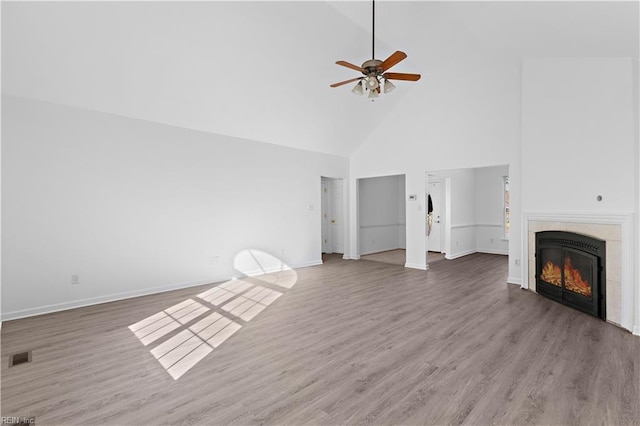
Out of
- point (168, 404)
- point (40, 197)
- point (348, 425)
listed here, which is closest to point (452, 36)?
point (348, 425)

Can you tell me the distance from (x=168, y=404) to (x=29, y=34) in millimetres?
4103

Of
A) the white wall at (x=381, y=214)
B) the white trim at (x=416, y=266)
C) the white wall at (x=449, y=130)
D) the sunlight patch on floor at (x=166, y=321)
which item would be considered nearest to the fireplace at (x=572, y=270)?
the white wall at (x=449, y=130)

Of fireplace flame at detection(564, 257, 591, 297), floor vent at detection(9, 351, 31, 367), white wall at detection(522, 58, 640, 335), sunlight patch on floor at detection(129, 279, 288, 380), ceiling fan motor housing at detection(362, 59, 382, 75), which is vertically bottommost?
floor vent at detection(9, 351, 31, 367)

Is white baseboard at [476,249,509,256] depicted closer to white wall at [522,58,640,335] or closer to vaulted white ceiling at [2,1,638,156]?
white wall at [522,58,640,335]

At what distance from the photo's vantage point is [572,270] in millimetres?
4344

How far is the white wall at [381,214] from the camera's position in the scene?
365 inches

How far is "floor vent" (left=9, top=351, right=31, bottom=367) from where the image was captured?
283 centimetres

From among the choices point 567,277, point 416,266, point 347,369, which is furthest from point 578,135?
point 347,369

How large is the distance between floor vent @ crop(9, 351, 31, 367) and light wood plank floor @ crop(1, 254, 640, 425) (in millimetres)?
55

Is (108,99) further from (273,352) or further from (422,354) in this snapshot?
(422,354)

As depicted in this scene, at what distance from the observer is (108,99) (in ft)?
14.6

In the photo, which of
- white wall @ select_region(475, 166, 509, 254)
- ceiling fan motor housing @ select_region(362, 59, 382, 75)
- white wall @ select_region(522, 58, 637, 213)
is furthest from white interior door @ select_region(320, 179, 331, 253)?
ceiling fan motor housing @ select_region(362, 59, 382, 75)

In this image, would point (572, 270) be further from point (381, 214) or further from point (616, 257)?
point (381, 214)

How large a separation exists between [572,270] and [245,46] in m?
5.55
